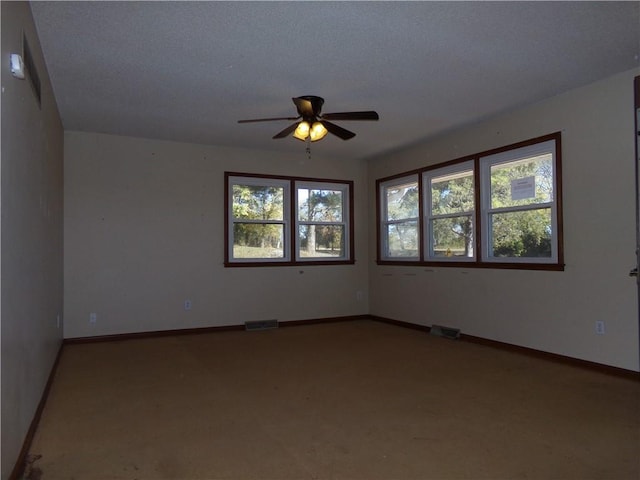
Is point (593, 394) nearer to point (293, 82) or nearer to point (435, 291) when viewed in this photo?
point (435, 291)

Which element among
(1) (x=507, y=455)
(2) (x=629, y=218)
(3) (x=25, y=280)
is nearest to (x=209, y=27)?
(3) (x=25, y=280)

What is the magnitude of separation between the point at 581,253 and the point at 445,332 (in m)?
1.89

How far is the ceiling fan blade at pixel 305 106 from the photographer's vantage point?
12.0 feet

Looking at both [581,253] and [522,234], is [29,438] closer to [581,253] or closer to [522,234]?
[581,253]

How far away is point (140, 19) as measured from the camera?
2.71 m

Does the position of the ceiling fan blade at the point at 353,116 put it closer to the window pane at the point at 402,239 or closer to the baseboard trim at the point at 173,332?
the window pane at the point at 402,239

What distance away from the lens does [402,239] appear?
6.35 meters

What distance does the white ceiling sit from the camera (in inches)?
105

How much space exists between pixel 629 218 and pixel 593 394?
1434 millimetres

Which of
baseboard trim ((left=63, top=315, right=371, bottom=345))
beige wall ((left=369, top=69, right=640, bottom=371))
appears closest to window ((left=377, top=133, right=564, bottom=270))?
beige wall ((left=369, top=69, right=640, bottom=371))

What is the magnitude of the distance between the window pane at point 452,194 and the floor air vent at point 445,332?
1.41m

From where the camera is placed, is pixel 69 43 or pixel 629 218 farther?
pixel 629 218

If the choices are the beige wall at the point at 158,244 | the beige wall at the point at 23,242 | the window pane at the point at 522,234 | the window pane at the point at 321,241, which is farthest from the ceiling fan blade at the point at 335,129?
the window pane at the point at 321,241

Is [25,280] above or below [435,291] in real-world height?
above
